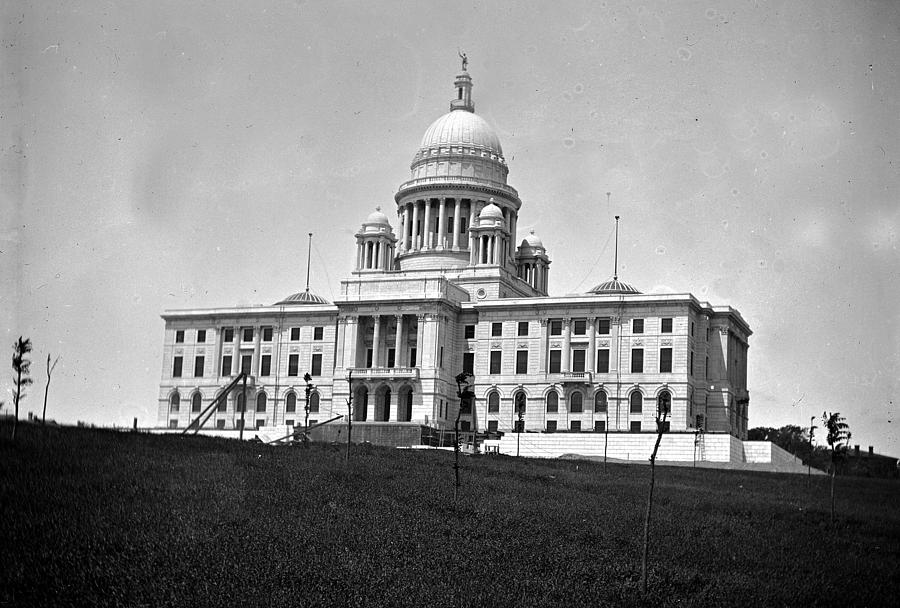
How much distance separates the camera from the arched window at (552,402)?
99375mm

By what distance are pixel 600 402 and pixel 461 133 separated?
30.9 meters

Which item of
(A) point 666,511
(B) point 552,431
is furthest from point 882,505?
(B) point 552,431

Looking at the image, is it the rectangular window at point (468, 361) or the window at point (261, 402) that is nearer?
the rectangular window at point (468, 361)

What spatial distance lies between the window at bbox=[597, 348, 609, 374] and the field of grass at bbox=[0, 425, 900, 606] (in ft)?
145

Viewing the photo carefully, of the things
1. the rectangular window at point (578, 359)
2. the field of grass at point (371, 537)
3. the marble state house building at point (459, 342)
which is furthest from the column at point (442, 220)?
the field of grass at point (371, 537)

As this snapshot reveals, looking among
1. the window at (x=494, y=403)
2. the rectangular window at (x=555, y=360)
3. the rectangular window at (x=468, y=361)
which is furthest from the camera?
the rectangular window at (x=468, y=361)

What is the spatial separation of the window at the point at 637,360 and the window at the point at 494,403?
10788mm

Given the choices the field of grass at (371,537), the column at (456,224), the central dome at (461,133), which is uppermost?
the central dome at (461,133)

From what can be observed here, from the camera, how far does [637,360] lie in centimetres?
9738

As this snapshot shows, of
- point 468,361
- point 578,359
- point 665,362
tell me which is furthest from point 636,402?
point 468,361

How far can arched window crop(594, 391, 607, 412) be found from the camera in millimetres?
97875

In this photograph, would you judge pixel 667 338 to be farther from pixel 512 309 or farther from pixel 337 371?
pixel 337 371

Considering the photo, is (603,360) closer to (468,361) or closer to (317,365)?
(468,361)

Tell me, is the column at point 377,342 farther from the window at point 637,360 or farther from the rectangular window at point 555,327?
the window at point 637,360
